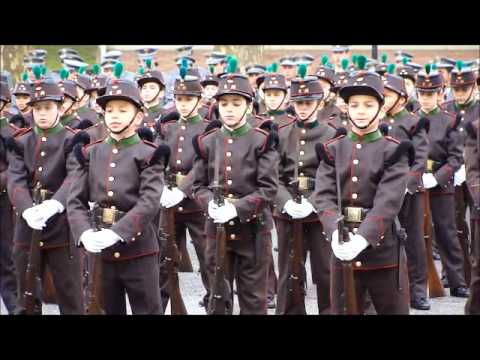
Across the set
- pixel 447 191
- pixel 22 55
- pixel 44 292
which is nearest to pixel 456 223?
pixel 447 191

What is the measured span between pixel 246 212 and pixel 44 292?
326 centimetres

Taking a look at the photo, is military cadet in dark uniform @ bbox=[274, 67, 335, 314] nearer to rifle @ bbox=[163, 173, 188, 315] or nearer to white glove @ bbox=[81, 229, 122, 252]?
rifle @ bbox=[163, 173, 188, 315]

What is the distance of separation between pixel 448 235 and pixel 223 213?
3759 millimetres

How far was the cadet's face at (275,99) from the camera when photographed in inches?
432

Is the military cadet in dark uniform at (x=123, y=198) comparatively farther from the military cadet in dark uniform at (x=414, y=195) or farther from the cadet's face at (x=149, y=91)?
the cadet's face at (x=149, y=91)

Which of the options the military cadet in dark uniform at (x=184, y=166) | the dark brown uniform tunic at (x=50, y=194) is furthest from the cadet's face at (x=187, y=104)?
the dark brown uniform tunic at (x=50, y=194)

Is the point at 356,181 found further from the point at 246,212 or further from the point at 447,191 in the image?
the point at 447,191

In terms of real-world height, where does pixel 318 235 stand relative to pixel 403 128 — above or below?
below

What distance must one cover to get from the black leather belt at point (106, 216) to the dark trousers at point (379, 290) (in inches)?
63.5

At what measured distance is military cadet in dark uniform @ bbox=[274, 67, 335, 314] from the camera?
8789 mm

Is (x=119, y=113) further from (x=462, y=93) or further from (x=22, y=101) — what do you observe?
(x=462, y=93)

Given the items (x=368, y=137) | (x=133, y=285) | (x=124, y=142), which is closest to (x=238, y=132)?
(x=124, y=142)

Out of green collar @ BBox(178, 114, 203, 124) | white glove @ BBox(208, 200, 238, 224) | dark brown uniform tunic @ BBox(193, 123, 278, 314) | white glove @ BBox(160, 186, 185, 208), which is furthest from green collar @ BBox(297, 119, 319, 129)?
white glove @ BBox(208, 200, 238, 224)

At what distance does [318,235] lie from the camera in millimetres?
8914
